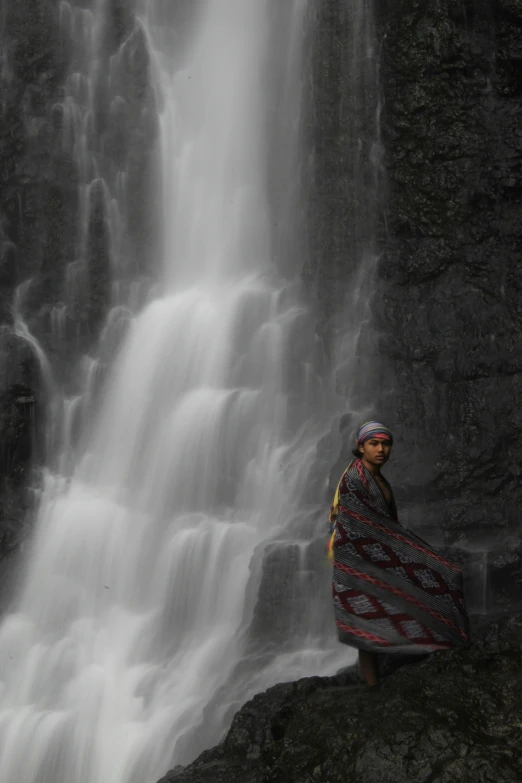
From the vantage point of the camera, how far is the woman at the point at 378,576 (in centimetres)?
548

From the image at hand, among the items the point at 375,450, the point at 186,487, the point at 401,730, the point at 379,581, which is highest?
the point at 186,487

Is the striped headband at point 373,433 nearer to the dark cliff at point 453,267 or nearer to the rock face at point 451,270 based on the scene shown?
the rock face at point 451,270

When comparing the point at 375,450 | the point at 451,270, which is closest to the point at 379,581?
the point at 375,450

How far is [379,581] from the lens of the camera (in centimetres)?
559

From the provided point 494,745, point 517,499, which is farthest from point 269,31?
point 494,745

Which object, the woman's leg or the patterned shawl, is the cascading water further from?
the patterned shawl

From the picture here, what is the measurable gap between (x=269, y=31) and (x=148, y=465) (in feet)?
25.9

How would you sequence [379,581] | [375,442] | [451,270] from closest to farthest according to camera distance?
[375,442] < [379,581] < [451,270]

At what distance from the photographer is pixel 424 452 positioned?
10.9m

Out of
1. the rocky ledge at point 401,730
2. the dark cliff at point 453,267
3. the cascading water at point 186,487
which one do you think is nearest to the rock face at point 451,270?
the dark cliff at point 453,267

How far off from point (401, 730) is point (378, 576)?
0.91 meters

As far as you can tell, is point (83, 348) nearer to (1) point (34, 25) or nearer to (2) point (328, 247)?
(2) point (328, 247)

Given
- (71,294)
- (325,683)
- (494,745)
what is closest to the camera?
(494,745)

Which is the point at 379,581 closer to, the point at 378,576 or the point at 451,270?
the point at 378,576
